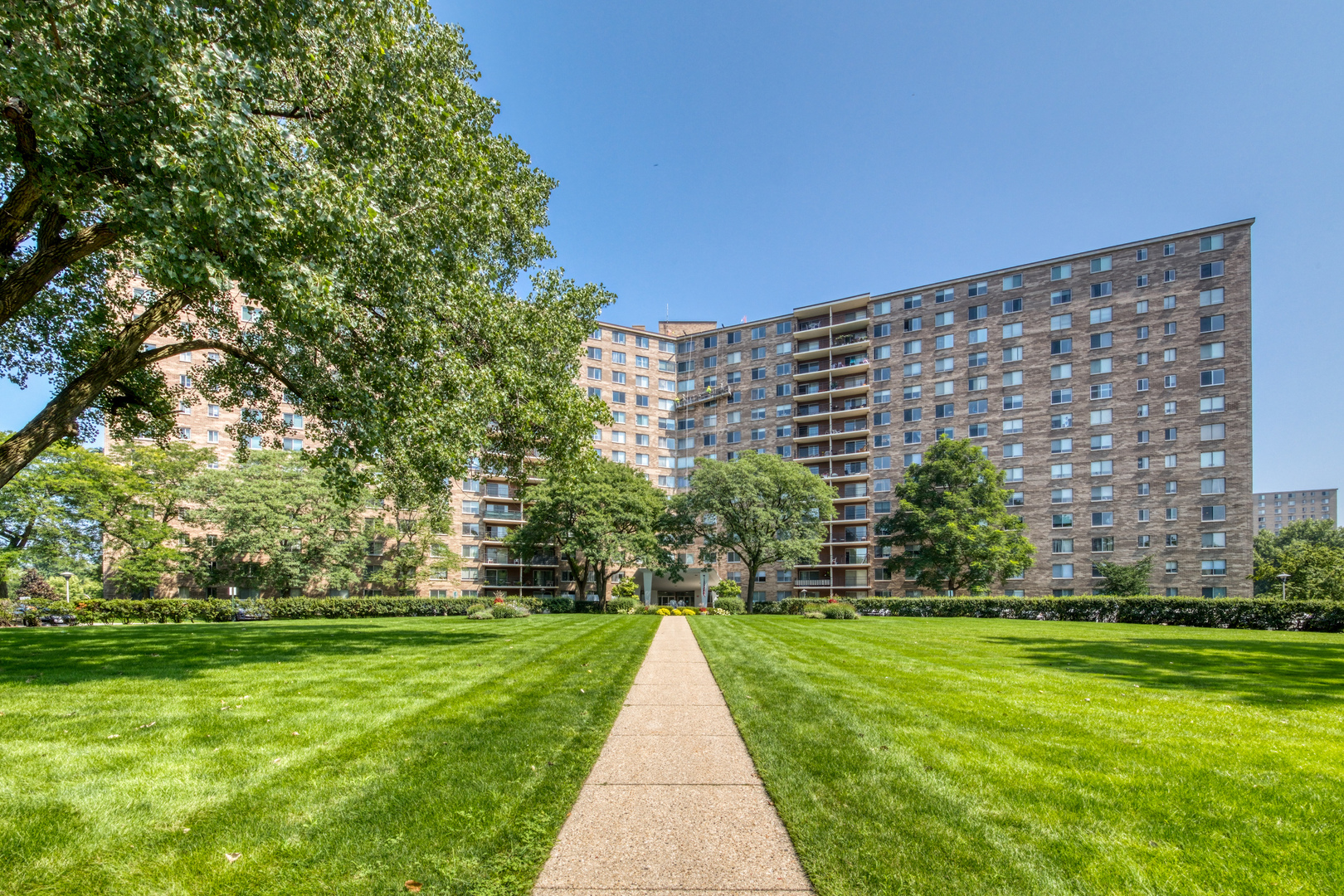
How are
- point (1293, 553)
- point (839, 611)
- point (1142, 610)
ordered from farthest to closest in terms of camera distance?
point (1293, 553) < point (839, 611) < point (1142, 610)

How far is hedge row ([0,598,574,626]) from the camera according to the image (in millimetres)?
33281

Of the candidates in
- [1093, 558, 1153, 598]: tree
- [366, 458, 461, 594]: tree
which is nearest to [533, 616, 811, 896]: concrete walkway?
[366, 458, 461, 594]: tree

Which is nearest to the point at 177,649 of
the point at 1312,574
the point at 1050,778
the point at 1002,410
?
the point at 1050,778

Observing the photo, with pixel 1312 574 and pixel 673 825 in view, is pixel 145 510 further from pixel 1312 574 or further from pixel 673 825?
pixel 1312 574

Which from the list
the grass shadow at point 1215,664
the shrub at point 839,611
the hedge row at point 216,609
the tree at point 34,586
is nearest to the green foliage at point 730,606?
the shrub at point 839,611

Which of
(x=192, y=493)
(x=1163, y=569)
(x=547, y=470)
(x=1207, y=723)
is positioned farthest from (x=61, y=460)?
(x=1163, y=569)

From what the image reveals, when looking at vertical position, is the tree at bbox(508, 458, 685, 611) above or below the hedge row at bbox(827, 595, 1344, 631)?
above

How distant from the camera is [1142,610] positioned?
1553 inches

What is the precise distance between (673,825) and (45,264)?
13.9 m

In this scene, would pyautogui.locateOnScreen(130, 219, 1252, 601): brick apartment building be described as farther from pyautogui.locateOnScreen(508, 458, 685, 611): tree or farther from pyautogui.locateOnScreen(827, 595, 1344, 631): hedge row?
pyautogui.locateOnScreen(827, 595, 1344, 631): hedge row

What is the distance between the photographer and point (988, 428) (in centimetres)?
6247

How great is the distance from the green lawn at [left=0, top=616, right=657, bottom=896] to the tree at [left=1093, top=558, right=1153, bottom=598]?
2214 inches

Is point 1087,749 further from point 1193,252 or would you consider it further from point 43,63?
point 1193,252

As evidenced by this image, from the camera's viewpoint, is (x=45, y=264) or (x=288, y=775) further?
(x=45, y=264)
